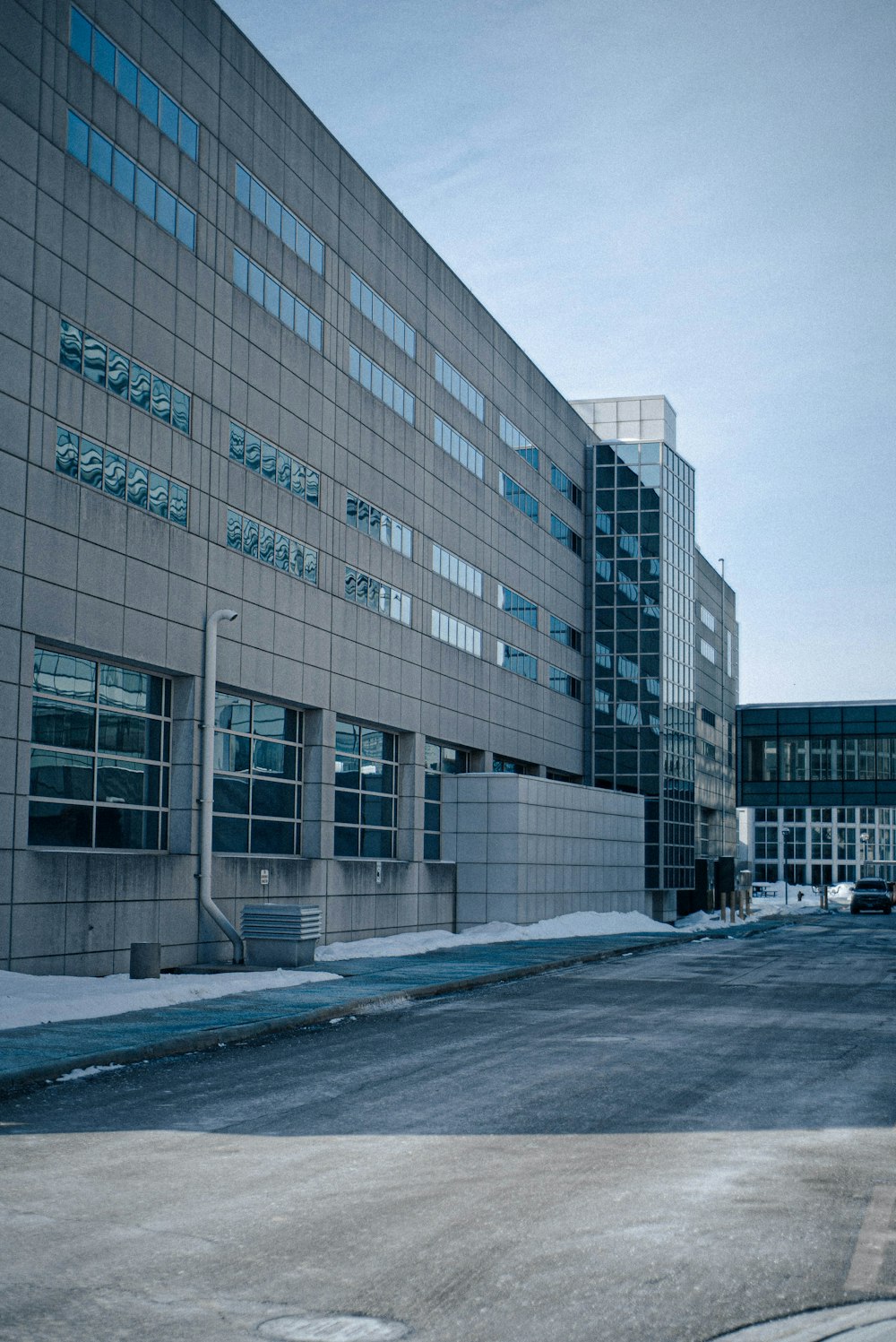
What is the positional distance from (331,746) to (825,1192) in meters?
25.6

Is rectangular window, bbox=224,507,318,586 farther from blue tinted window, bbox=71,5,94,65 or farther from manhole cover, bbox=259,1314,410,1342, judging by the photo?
manhole cover, bbox=259,1314,410,1342

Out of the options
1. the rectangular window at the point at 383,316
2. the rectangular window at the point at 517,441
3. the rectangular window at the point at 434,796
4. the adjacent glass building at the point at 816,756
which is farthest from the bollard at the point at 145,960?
the adjacent glass building at the point at 816,756

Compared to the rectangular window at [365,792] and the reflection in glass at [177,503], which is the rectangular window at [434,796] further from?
the reflection in glass at [177,503]

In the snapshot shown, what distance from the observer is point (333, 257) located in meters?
34.4

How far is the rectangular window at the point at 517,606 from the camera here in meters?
47.8

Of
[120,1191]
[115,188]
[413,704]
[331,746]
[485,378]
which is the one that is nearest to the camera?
[120,1191]

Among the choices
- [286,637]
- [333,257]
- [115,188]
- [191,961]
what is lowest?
[191,961]

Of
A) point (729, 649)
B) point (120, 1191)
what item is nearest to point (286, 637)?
point (120, 1191)

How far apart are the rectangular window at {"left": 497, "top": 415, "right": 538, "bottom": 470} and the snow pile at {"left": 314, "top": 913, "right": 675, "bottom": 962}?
16.7 m

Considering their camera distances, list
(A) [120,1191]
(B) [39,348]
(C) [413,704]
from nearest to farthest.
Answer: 1. (A) [120,1191]
2. (B) [39,348]
3. (C) [413,704]

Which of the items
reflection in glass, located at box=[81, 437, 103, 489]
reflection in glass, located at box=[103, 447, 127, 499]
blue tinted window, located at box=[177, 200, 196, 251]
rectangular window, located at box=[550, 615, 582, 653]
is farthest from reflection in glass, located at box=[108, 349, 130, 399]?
rectangular window, located at box=[550, 615, 582, 653]

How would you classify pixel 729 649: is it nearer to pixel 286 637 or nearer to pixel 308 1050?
pixel 286 637

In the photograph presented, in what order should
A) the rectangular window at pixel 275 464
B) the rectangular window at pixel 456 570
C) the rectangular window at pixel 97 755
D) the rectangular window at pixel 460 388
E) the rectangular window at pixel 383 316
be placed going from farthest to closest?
the rectangular window at pixel 460 388, the rectangular window at pixel 456 570, the rectangular window at pixel 383 316, the rectangular window at pixel 275 464, the rectangular window at pixel 97 755

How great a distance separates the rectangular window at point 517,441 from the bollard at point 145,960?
29.4 m
